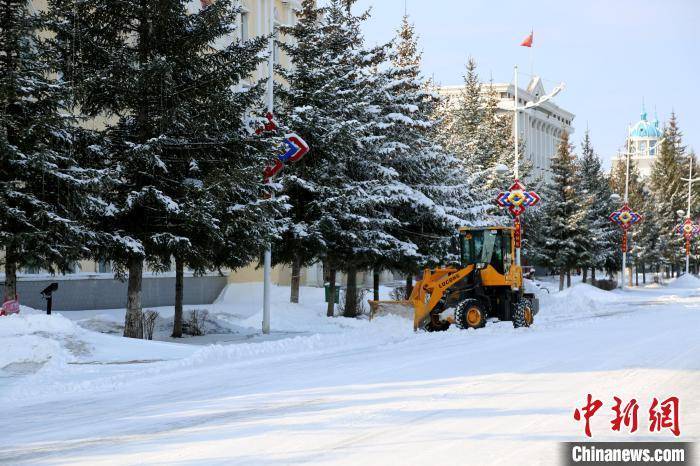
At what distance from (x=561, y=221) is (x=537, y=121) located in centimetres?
5944

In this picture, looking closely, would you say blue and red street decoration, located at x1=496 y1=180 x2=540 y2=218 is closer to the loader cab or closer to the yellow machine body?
the yellow machine body

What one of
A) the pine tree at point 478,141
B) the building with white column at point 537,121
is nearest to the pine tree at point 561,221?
the pine tree at point 478,141

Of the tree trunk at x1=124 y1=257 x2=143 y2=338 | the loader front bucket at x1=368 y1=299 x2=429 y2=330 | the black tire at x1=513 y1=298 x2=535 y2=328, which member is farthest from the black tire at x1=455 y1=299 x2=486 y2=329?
the tree trunk at x1=124 y1=257 x2=143 y2=338

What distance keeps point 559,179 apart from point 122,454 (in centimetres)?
4679

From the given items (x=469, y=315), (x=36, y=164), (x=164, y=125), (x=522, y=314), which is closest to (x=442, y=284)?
(x=469, y=315)

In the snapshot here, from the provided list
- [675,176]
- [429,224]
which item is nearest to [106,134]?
[429,224]

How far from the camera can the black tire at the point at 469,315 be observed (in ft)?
72.2

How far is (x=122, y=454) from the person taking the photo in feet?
26.5

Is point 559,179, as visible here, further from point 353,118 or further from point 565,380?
point 565,380

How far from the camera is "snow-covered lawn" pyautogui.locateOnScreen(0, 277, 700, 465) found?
26.9ft

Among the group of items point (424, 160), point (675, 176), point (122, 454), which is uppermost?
point (675, 176)

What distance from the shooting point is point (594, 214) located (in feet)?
199

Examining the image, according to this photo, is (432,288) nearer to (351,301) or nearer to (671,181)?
(351,301)

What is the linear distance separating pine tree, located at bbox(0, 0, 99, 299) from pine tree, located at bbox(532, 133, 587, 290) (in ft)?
124
